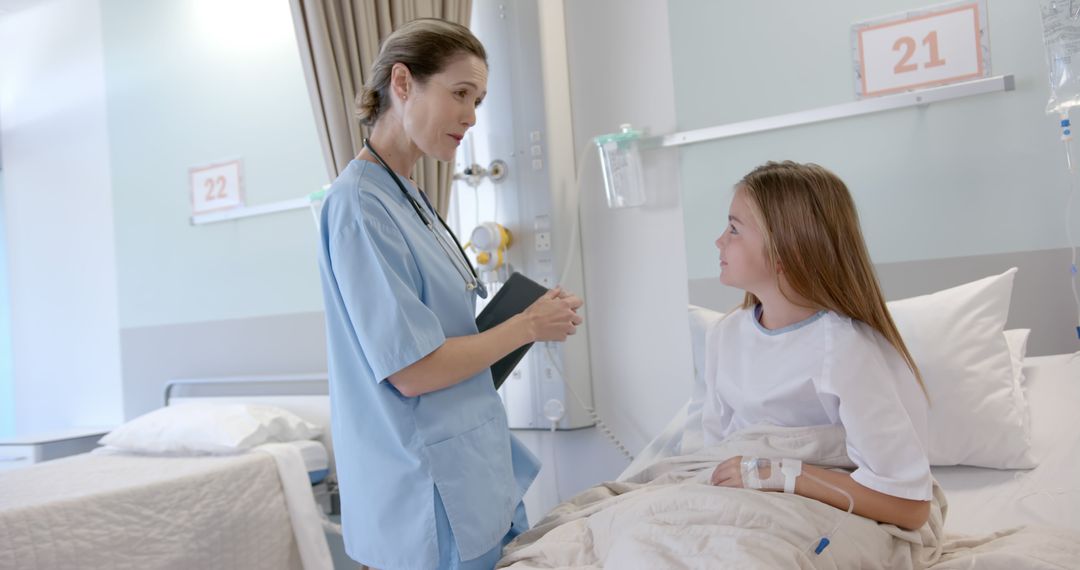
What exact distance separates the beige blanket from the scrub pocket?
0.06 m

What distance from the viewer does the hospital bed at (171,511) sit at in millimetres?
2238

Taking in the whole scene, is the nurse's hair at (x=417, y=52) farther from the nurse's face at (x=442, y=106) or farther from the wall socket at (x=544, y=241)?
the wall socket at (x=544, y=241)

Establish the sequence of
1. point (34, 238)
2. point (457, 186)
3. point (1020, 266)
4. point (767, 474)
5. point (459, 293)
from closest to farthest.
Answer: point (767, 474)
point (459, 293)
point (1020, 266)
point (457, 186)
point (34, 238)

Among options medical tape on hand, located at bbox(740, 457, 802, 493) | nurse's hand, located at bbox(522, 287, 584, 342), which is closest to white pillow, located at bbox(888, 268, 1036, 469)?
medical tape on hand, located at bbox(740, 457, 802, 493)

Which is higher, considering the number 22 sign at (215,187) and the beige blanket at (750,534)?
the number 22 sign at (215,187)

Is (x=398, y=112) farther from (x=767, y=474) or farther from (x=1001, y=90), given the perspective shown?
(x=1001, y=90)

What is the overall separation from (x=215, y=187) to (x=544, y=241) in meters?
1.79

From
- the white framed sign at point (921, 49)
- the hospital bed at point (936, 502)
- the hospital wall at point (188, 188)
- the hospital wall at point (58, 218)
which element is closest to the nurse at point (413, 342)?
the hospital bed at point (936, 502)

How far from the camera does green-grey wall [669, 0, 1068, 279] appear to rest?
7.02 ft

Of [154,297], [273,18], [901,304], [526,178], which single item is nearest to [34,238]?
[154,297]

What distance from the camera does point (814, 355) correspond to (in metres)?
1.42

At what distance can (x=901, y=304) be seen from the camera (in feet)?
6.64

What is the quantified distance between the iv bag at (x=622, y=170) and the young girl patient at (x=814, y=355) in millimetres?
1116

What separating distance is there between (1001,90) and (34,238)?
175 inches
